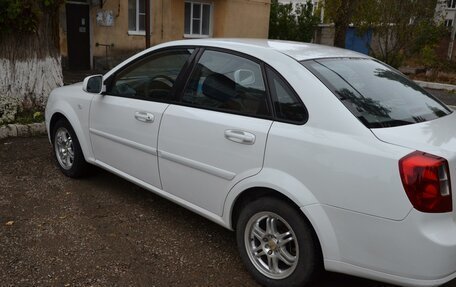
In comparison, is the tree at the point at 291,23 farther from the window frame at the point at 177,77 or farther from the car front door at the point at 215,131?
the car front door at the point at 215,131

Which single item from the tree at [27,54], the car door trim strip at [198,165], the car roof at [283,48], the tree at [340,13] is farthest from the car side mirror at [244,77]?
the tree at [340,13]

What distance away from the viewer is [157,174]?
3721 millimetres

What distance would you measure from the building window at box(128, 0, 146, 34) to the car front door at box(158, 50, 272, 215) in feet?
43.5

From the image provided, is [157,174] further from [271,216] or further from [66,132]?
[66,132]

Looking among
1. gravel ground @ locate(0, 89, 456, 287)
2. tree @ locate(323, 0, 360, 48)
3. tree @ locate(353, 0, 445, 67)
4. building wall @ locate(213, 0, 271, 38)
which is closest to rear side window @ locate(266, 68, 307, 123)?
gravel ground @ locate(0, 89, 456, 287)

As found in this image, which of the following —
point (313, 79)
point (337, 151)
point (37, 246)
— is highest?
point (313, 79)

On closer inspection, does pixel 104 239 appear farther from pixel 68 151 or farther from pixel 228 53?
pixel 228 53

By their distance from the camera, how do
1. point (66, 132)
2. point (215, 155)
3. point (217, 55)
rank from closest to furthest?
point (215, 155), point (217, 55), point (66, 132)

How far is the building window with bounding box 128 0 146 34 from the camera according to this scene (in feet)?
52.0

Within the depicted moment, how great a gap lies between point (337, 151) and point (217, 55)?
1.34m

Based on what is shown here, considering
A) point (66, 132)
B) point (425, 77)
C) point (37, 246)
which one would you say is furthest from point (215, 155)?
point (425, 77)

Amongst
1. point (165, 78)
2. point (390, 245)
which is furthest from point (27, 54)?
point (390, 245)

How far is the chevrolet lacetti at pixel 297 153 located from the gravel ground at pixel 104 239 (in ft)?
1.15

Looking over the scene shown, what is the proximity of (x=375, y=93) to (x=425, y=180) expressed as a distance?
0.86 meters
